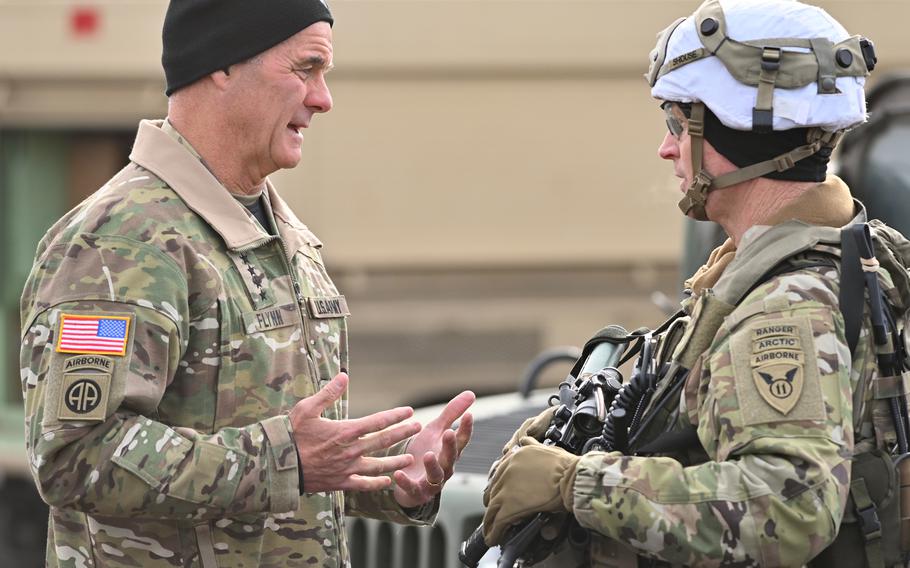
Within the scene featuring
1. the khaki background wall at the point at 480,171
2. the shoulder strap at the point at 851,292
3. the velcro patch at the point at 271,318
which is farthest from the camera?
the khaki background wall at the point at 480,171

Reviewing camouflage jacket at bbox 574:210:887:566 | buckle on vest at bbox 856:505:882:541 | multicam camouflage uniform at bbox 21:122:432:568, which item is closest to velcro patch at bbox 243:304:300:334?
multicam camouflage uniform at bbox 21:122:432:568

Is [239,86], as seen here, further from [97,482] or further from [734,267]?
[734,267]

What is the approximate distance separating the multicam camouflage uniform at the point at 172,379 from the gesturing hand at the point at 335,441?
0.11ft

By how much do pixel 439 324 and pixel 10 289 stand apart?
255 centimetres

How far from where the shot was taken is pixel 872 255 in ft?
8.14

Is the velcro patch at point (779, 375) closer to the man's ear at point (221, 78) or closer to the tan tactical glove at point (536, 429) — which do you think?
the tan tactical glove at point (536, 429)

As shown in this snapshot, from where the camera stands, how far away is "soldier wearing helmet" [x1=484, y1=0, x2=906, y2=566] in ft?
7.70

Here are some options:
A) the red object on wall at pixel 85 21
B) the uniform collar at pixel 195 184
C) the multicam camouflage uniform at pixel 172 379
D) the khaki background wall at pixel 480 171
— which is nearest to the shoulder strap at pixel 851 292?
the multicam camouflage uniform at pixel 172 379

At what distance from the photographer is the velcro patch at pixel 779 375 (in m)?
2.34

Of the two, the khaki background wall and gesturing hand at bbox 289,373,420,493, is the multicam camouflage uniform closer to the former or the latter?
gesturing hand at bbox 289,373,420,493

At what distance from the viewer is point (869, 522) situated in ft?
8.04

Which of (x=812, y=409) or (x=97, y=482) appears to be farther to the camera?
(x=97, y=482)

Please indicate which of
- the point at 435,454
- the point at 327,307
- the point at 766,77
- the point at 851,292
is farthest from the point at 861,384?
the point at 327,307

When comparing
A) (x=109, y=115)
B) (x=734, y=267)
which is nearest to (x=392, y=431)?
(x=734, y=267)
